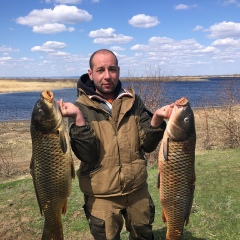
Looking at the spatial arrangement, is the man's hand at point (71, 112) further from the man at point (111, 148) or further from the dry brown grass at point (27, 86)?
the dry brown grass at point (27, 86)

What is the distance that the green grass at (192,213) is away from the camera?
20.4 feet

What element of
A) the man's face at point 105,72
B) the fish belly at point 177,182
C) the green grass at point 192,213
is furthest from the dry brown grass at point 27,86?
the fish belly at point 177,182

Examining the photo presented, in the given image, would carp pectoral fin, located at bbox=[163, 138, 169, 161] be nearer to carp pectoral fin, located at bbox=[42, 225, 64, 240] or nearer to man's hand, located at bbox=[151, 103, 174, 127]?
man's hand, located at bbox=[151, 103, 174, 127]

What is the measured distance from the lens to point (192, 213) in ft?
22.5

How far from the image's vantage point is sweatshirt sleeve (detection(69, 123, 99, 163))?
3.63 m

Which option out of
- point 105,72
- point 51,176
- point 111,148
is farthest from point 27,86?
point 51,176

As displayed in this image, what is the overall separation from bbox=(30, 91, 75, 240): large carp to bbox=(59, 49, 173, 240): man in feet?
0.94

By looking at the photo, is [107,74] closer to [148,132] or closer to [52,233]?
[148,132]

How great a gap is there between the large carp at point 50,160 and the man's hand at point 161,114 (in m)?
0.98

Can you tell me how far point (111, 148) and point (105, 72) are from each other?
0.89 meters

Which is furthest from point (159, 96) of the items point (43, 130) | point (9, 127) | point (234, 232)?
point (9, 127)

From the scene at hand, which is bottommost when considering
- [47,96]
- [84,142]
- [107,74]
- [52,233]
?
[52,233]

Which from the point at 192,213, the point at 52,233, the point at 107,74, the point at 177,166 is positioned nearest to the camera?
the point at 177,166

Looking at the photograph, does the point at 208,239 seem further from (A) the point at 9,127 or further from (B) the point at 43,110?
(A) the point at 9,127
